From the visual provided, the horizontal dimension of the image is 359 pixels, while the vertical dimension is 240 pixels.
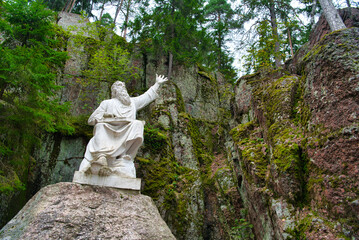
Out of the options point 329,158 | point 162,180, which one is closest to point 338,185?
point 329,158

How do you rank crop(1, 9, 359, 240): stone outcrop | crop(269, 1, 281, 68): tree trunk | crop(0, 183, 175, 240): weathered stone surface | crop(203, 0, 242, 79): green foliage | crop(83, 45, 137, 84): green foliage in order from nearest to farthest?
crop(0, 183, 175, 240): weathered stone surface < crop(1, 9, 359, 240): stone outcrop < crop(83, 45, 137, 84): green foliage < crop(269, 1, 281, 68): tree trunk < crop(203, 0, 242, 79): green foliage

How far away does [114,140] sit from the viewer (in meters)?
5.73

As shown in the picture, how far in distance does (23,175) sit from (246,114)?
6.93 m

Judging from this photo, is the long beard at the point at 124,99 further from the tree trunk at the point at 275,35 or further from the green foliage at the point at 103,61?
the tree trunk at the point at 275,35

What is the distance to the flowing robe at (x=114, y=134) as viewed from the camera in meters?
5.45

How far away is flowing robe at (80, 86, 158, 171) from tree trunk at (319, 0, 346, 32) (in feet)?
21.2

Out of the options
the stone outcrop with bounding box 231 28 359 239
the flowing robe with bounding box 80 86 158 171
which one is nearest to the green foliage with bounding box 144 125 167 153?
the flowing robe with bounding box 80 86 158 171

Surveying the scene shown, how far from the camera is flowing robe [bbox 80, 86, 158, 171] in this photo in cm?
545

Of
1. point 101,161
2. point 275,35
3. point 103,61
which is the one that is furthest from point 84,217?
point 275,35

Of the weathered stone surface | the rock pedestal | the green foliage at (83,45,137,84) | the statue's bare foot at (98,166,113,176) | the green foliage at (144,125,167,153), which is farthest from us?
the green foliage at (83,45,137,84)

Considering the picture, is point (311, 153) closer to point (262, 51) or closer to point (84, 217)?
point (84, 217)

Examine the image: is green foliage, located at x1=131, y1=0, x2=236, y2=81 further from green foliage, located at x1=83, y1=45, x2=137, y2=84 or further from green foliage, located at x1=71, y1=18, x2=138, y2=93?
green foliage, located at x1=83, y1=45, x2=137, y2=84

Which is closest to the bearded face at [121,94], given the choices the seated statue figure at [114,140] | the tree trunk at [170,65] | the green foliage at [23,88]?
the seated statue figure at [114,140]

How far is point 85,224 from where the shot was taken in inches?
161
